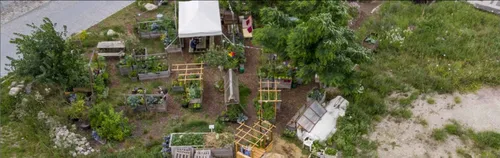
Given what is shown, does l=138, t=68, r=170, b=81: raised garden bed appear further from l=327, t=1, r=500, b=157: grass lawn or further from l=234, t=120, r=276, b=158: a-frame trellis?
l=327, t=1, r=500, b=157: grass lawn

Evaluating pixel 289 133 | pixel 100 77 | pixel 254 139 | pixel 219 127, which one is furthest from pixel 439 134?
pixel 100 77

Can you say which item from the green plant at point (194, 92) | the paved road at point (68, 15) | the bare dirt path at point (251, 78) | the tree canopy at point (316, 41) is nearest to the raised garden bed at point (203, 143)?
the bare dirt path at point (251, 78)

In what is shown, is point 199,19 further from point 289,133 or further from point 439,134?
point 439,134

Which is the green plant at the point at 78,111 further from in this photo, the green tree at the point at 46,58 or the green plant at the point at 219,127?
the green plant at the point at 219,127

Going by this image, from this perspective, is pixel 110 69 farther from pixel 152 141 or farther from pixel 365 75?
pixel 365 75

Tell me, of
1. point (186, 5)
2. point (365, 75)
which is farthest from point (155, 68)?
point (365, 75)

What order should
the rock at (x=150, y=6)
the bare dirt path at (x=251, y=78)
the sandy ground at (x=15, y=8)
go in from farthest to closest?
the rock at (x=150, y=6)
the sandy ground at (x=15, y=8)
the bare dirt path at (x=251, y=78)
